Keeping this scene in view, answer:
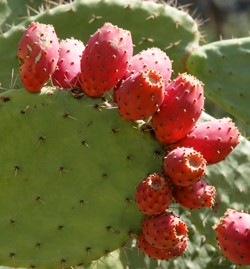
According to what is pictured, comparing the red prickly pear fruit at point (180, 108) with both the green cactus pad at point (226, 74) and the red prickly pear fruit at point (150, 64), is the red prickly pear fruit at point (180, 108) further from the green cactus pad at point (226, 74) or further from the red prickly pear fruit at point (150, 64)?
the green cactus pad at point (226, 74)

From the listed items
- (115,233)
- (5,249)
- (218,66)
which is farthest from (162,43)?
(5,249)

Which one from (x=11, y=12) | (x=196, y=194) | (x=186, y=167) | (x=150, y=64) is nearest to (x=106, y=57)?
(x=150, y=64)

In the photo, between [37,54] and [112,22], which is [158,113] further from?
[112,22]

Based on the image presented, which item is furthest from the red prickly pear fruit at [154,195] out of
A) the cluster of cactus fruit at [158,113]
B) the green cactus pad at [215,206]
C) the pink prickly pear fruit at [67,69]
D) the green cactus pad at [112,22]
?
the green cactus pad at [112,22]

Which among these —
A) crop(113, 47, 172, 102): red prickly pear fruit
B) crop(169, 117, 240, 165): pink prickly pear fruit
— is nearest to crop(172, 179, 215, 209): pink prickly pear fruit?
crop(169, 117, 240, 165): pink prickly pear fruit

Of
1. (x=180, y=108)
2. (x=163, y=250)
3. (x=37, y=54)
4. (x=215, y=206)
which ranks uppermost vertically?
(x=37, y=54)

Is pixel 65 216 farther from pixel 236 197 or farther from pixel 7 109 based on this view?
pixel 236 197
